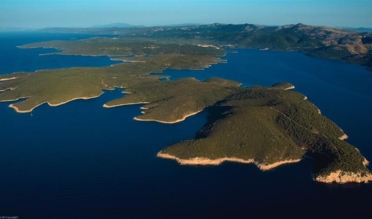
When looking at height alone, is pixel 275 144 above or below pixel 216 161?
above

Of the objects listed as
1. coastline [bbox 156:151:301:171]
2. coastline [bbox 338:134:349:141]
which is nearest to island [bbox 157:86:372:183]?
coastline [bbox 156:151:301:171]

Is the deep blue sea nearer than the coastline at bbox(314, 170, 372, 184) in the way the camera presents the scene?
Yes

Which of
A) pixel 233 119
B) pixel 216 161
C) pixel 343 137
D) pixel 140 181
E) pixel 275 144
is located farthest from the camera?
pixel 343 137

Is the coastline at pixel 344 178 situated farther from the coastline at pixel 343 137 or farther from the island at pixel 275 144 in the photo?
the coastline at pixel 343 137

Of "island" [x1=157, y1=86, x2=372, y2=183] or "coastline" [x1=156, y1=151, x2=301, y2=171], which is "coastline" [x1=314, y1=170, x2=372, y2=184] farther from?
"coastline" [x1=156, y1=151, x2=301, y2=171]

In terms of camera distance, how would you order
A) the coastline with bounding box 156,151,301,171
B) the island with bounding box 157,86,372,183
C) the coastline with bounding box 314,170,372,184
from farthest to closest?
the coastline with bounding box 156,151,301,171 < the island with bounding box 157,86,372,183 < the coastline with bounding box 314,170,372,184

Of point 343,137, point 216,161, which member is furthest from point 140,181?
point 343,137

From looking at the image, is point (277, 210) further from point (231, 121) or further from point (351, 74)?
point (351, 74)

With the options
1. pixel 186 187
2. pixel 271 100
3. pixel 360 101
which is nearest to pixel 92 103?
pixel 271 100

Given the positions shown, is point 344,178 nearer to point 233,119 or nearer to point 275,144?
point 275,144

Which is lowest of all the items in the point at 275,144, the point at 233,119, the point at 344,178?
the point at 344,178

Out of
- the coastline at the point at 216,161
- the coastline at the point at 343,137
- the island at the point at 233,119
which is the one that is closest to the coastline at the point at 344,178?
the island at the point at 233,119
